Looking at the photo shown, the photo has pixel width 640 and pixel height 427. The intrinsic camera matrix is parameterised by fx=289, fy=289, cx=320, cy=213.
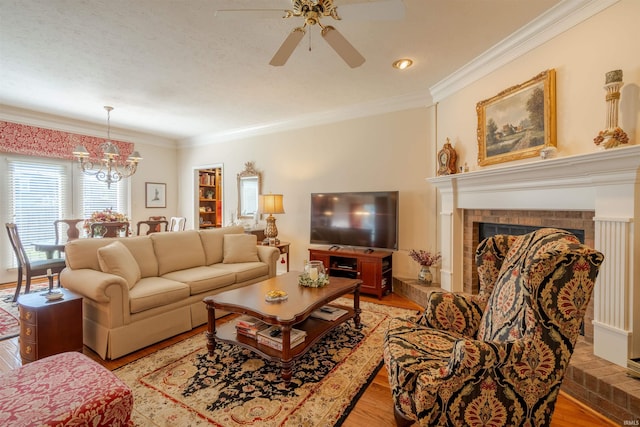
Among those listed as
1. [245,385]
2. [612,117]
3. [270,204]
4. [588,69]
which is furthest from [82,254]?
[588,69]

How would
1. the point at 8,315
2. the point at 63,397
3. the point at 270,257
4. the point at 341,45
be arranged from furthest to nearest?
the point at 270,257 → the point at 8,315 → the point at 341,45 → the point at 63,397

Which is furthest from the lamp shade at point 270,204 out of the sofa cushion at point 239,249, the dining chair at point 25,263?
the dining chair at point 25,263

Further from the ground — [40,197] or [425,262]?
[40,197]

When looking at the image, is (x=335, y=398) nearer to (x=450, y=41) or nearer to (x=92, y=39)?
(x=450, y=41)

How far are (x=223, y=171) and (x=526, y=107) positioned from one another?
5032 millimetres

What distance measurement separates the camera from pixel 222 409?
1.71m

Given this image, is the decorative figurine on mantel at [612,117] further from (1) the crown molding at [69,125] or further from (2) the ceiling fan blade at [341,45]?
(1) the crown molding at [69,125]

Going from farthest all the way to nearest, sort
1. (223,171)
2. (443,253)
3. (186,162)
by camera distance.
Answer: (186,162)
(223,171)
(443,253)

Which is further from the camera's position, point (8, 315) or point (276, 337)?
point (8, 315)

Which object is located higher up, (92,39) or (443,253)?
(92,39)

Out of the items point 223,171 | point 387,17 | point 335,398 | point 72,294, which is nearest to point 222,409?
point 335,398

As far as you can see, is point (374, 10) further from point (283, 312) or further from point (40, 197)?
point (40, 197)

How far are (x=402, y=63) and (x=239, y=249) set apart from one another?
2.86 m

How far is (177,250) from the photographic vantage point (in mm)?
3348
